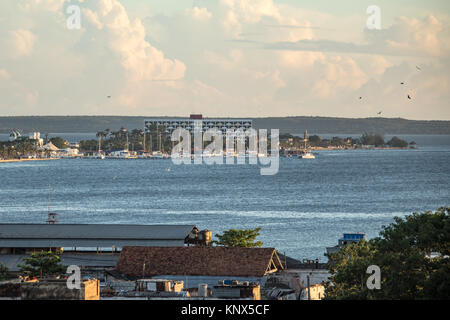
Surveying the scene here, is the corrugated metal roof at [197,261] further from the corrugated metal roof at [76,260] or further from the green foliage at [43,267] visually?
the corrugated metal roof at [76,260]

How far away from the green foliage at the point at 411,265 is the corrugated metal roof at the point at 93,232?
1781cm

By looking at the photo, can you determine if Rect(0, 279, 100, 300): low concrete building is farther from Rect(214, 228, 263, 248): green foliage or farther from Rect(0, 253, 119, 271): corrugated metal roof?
Rect(214, 228, 263, 248): green foliage

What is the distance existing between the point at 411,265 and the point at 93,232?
26.5m

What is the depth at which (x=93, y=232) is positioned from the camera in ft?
136

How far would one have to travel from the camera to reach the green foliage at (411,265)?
15.9 metres

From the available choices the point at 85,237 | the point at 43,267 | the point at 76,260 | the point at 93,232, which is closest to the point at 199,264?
the point at 43,267

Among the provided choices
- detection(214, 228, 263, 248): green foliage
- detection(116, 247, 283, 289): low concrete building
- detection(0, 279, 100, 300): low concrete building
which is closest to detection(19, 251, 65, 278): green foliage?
detection(116, 247, 283, 289): low concrete building

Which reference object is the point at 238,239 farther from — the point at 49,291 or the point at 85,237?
the point at 49,291

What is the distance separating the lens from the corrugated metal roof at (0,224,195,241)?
129 feet

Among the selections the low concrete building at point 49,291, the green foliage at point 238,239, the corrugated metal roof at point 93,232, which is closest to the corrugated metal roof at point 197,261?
the corrugated metal roof at point 93,232

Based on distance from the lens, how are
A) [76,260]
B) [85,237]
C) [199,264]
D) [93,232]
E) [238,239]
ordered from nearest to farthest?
[199,264] < [76,260] < [238,239] < [85,237] < [93,232]

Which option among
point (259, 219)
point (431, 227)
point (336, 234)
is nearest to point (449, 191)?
point (259, 219)

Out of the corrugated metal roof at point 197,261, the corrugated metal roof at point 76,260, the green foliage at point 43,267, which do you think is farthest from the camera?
the corrugated metal roof at point 76,260
